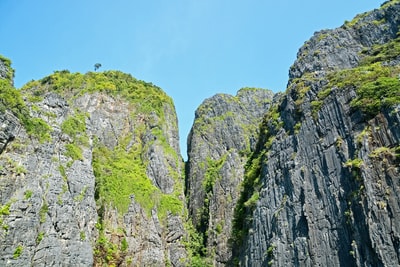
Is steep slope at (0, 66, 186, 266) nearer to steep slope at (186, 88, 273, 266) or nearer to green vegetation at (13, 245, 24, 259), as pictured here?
green vegetation at (13, 245, 24, 259)

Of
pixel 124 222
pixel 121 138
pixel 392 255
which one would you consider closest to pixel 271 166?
pixel 392 255

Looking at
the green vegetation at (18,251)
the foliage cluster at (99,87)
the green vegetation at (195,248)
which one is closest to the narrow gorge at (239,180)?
the green vegetation at (18,251)

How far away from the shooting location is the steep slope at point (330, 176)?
62.6 ft

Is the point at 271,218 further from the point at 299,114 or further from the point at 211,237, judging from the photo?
the point at 211,237

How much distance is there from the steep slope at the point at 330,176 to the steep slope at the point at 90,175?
446 inches

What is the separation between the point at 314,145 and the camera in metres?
24.6

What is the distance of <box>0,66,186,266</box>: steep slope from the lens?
24.5 meters

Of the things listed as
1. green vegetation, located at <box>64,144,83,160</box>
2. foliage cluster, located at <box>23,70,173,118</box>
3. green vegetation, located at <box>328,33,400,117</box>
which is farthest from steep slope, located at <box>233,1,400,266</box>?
foliage cluster, located at <box>23,70,173,118</box>

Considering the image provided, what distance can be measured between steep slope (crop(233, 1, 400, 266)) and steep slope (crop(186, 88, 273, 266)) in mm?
12535

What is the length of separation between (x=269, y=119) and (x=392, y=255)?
55.4 ft

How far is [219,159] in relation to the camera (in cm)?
5447

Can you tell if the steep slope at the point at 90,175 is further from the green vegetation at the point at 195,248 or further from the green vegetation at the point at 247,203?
the green vegetation at the point at 247,203

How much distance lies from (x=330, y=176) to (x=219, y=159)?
32.6m

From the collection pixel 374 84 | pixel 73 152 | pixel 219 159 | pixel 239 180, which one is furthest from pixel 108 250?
pixel 374 84
